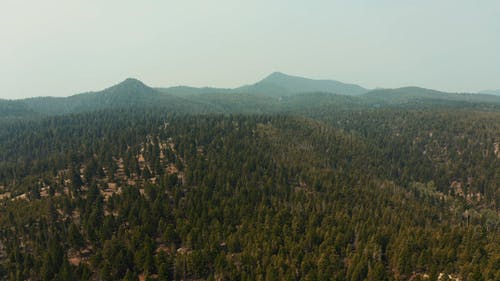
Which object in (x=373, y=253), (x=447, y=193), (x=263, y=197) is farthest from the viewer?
(x=447, y=193)

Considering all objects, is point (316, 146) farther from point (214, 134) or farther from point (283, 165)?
point (214, 134)

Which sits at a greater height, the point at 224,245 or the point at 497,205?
the point at 224,245

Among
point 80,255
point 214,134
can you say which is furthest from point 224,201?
point 214,134

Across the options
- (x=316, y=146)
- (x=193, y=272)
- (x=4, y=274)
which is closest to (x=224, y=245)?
(x=193, y=272)

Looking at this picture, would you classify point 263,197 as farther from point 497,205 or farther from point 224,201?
point 497,205

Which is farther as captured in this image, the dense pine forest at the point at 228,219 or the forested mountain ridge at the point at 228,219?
the forested mountain ridge at the point at 228,219

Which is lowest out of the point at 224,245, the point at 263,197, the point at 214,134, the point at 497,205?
the point at 497,205

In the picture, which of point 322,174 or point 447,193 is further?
point 447,193

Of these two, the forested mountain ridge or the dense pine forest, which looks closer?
the dense pine forest

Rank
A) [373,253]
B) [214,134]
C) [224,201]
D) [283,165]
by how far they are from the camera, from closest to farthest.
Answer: [373,253] < [224,201] < [283,165] < [214,134]
